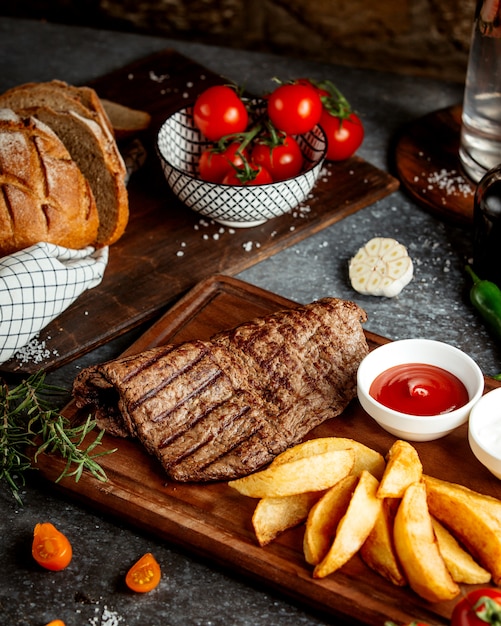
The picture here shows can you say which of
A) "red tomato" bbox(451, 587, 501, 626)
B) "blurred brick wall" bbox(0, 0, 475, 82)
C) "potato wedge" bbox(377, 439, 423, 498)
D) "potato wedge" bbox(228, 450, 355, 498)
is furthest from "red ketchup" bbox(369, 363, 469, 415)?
"blurred brick wall" bbox(0, 0, 475, 82)

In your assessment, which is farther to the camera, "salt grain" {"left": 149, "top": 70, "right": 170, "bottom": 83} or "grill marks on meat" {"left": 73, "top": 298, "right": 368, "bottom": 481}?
"salt grain" {"left": 149, "top": 70, "right": 170, "bottom": 83}

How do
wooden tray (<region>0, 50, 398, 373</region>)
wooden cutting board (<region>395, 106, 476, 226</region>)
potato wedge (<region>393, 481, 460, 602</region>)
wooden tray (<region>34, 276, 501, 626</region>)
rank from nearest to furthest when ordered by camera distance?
potato wedge (<region>393, 481, 460, 602</region>) → wooden tray (<region>34, 276, 501, 626</region>) → wooden tray (<region>0, 50, 398, 373</region>) → wooden cutting board (<region>395, 106, 476, 226</region>)

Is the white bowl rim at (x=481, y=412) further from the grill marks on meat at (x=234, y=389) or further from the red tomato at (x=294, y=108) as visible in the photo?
the red tomato at (x=294, y=108)

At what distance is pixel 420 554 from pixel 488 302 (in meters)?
1.50

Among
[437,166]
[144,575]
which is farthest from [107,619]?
[437,166]

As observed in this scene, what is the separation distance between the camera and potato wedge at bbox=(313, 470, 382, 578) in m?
2.47

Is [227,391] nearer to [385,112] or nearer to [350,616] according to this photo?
[350,616]

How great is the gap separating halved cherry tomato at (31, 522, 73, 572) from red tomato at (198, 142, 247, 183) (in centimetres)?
196

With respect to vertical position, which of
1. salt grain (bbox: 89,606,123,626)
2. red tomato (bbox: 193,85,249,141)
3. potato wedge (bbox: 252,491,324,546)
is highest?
red tomato (bbox: 193,85,249,141)

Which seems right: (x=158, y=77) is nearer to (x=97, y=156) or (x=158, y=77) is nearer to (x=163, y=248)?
(x=97, y=156)

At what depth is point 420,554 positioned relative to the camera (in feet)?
7.89

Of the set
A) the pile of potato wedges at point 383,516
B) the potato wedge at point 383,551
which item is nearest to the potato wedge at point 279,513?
the pile of potato wedges at point 383,516

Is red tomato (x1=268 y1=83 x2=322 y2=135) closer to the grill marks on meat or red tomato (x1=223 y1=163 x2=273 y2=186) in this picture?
red tomato (x1=223 y1=163 x2=273 y2=186)

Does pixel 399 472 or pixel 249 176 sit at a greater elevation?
pixel 249 176
